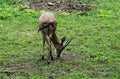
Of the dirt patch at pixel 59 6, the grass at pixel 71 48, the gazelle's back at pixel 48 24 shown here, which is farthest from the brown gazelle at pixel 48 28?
the dirt patch at pixel 59 6

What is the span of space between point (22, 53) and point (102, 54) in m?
1.95

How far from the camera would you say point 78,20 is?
44.4ft

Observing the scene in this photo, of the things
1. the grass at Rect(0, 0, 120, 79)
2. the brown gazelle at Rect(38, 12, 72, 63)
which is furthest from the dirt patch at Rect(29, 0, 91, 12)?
the brown gazelle at Rect(38, 12, 72, 63)

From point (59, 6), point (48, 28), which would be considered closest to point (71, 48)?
point (48, 28)

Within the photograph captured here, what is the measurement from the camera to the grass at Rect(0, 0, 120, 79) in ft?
28.3

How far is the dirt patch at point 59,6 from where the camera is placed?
48.5ft

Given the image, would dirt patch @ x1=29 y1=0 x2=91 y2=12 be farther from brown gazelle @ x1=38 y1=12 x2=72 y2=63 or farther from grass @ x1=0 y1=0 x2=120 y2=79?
brown gazelle @ x1=38 y1=12 x2=72 y2=63

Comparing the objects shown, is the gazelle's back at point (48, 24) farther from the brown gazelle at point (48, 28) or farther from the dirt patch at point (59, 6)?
the dirt patch at point (59, 6)

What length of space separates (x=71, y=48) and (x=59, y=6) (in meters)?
4.73

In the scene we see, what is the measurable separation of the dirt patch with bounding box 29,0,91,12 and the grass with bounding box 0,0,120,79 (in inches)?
22.7

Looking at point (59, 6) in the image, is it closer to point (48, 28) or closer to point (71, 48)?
point (71, 48)

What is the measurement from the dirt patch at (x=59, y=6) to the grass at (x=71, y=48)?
1.89 feet

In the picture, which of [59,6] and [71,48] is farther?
[59,6]

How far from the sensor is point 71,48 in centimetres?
1057
